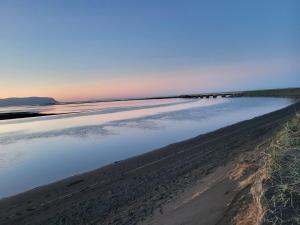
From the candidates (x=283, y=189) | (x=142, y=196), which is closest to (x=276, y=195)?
(x=283, y=189)

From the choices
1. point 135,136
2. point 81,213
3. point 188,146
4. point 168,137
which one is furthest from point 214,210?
point 135,136

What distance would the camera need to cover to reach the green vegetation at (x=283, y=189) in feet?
14.9

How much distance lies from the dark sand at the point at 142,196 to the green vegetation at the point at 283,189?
861mm

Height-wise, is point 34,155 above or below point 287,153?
below

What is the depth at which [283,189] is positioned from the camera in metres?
4.92

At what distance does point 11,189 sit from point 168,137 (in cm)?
1319

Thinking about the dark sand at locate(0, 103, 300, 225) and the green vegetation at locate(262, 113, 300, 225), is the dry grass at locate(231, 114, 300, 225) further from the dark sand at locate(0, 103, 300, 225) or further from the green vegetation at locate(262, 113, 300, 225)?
the dark sand at locate(0, 103, 300, 225)

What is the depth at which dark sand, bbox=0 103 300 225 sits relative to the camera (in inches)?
289

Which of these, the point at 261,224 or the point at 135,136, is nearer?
the point at 261,224

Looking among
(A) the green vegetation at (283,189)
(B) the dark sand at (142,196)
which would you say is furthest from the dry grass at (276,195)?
(B) the dark sand at (142,196)

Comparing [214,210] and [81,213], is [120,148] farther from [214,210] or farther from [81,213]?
[214,210]

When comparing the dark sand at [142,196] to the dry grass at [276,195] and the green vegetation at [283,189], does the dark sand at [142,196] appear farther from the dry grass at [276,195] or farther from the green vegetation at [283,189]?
the green vegetation at [283,189]

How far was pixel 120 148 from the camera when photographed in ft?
69.9

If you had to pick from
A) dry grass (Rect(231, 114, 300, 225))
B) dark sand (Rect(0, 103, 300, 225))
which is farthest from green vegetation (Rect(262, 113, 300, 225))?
dark sand (Rect(0, 103, 300, 225))
